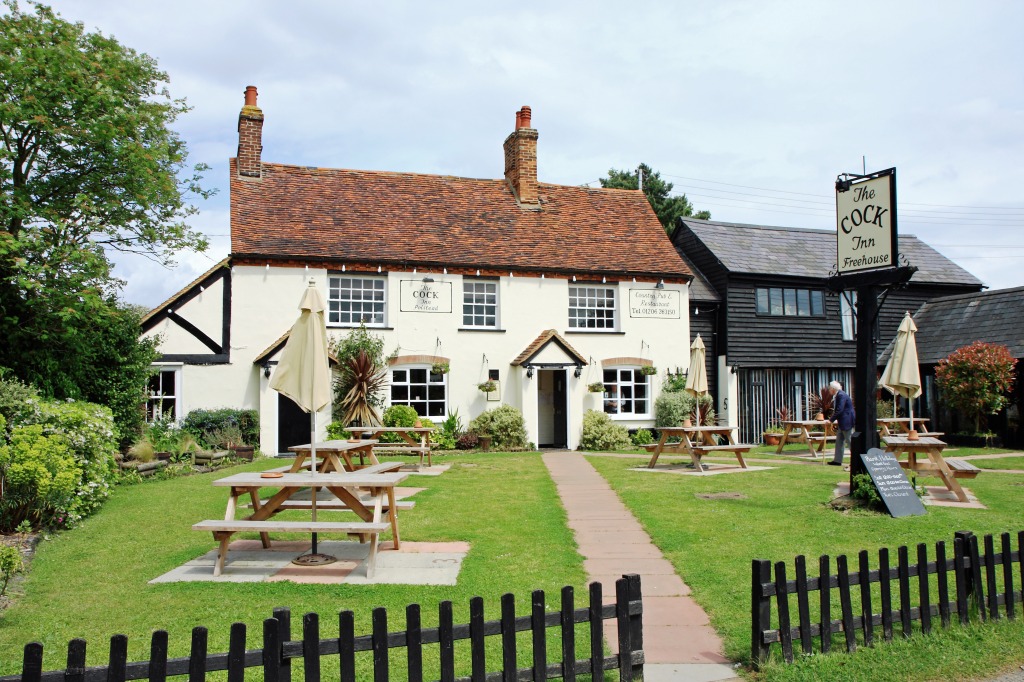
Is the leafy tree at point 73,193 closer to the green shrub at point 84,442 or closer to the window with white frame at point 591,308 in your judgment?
the green shrub at point 84,442

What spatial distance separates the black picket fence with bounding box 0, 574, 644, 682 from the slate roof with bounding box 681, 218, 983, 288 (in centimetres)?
2118

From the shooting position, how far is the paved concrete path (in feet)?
16.1

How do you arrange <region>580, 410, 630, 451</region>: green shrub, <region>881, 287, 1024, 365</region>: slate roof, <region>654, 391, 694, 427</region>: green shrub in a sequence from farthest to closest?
<region>881, 287, 1024, 365</region>: slate roof, <region>654, 391, 694, 427</region>: green shrub, <region>580, 410, 630, 451</region>: green shrub

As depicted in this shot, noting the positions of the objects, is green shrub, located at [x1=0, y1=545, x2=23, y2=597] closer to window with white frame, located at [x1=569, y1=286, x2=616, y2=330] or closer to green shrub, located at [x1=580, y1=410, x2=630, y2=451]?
green shrub, located at [x1=580, y1=410, x2=630, y2=451]

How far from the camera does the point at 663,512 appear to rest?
389 inches

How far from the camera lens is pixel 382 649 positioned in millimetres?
3809

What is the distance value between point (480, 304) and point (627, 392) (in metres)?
5.11

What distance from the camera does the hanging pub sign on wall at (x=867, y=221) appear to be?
32.2 feet

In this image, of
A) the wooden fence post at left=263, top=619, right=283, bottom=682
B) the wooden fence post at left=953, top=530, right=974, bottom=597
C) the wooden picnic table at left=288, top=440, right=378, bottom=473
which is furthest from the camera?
the wooden picnic table at left=288, top=440, right=378, bottom=473

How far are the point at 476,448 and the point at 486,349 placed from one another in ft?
9.29

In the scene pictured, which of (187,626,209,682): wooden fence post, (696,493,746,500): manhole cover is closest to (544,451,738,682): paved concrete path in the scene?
(696,493,746,500): manhole cover

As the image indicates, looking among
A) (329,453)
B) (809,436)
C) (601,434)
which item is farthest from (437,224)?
(329,453)

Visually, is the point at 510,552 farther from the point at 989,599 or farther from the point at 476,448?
the point at 476,448

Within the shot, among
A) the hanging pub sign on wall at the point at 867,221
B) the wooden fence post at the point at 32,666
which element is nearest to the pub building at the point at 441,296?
the hanging pub sign on wall at the point at 867,221
